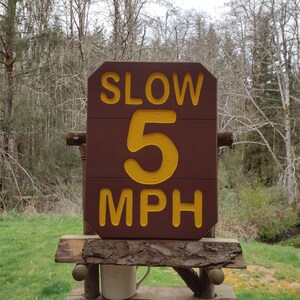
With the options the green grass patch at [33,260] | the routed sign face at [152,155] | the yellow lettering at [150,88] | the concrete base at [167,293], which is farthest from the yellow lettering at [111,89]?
the green grass patch at [33,260]

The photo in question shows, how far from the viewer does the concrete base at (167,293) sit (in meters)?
1.97

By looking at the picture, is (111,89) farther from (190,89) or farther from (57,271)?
(57,271)

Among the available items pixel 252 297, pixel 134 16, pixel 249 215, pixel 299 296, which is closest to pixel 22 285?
pixel 252 297

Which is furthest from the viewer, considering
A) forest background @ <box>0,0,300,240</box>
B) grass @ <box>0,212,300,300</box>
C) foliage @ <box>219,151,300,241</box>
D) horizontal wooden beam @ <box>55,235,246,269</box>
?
forest background @ <box>0,0,300,240</box>

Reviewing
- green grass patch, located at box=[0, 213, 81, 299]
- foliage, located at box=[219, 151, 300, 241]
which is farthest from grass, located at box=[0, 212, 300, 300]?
foliage, located at box=[219, 151, 300, 241]

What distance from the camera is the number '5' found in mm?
1540

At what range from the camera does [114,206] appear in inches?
60.9

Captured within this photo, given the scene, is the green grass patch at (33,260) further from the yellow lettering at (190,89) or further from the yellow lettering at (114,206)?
the yellow lettering at (190,89)

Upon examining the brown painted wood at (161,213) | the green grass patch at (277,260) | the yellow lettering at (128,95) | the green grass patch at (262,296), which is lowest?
the green grass patch at (277,260)

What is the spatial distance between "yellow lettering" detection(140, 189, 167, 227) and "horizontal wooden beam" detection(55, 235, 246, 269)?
90 mm

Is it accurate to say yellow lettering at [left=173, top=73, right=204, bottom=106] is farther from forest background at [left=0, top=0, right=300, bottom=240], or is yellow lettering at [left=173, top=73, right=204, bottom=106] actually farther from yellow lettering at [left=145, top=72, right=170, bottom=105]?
forest background at [left=0, top=0, right=300, bottom=240]

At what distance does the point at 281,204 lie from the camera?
1280 cm

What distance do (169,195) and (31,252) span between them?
482cm

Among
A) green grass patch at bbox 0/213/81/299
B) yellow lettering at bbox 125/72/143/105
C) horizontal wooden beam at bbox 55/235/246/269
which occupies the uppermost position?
yellow lettering at bbox 125/72/143/105
